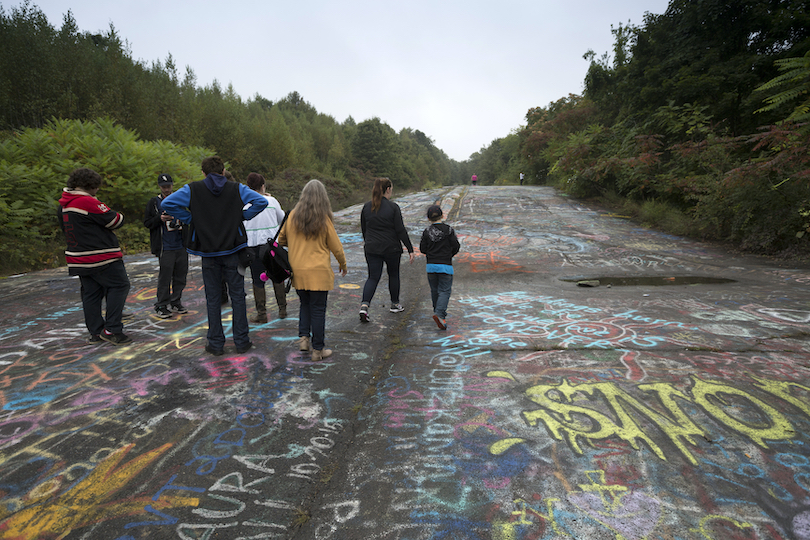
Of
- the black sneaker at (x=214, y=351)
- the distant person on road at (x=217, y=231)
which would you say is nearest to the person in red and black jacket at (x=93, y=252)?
the distant person on road at (x=217, y=231)

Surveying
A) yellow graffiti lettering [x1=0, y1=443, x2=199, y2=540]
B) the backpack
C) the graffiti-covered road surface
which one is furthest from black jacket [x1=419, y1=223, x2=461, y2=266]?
yellow graffiti lettering [x1=0, y1=443, x2=199, y2=540]

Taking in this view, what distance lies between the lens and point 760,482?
2.11 m

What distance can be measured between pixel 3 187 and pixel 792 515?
42.3 ft

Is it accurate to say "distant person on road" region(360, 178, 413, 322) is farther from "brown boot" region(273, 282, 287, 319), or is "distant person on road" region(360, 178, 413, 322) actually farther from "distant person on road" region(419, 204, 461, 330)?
"brown boot" region(273, 282, 287, 319)

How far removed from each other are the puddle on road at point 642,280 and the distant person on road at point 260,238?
17.1ft

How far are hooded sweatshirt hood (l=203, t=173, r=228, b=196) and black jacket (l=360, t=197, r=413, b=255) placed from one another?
167 cm

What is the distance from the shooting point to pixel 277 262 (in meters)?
3.86

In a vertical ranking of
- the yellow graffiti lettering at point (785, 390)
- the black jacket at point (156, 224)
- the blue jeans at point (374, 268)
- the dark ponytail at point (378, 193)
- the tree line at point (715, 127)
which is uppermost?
the tree line at point (715, 127)

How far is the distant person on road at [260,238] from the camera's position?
184 inches

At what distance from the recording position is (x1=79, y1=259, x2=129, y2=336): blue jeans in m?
4.05

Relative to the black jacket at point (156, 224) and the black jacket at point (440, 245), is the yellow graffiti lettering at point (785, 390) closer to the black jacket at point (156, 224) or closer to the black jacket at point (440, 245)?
the black jacket at point (440, 245)

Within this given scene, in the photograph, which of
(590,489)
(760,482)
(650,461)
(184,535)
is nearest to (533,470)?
(590,489)

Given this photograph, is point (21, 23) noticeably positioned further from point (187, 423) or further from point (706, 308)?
point (706, 308)

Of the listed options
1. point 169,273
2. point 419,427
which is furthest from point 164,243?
point 419,427
